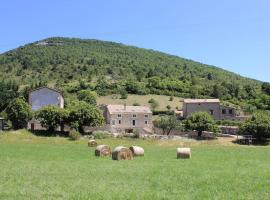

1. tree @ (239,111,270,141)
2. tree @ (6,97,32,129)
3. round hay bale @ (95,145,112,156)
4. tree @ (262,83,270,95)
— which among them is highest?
tree @ (262,83,270,95)

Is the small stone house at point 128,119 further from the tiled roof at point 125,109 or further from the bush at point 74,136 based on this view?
the bush at point 74,136

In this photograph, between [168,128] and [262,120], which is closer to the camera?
[262,120]

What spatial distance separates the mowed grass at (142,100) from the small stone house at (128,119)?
117 feet

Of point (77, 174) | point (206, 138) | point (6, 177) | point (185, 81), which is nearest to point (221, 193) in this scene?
point (77, 174)

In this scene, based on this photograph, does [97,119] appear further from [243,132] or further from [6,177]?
[6,177]

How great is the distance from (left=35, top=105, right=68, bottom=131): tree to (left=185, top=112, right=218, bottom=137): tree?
81.8 ft

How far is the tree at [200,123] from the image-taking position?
85.4 metres

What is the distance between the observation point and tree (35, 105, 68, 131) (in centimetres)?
7975

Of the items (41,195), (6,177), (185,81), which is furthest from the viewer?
(185,81)

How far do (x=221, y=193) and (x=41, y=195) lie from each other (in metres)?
6.36

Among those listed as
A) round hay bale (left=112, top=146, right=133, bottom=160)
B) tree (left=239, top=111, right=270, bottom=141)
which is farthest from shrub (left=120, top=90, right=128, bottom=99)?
round hay bale (left=112, top=146, right=133, bottom=160)

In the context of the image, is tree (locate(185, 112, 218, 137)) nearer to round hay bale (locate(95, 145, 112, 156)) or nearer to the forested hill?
round hay bale (locate(95, 145, 112, 156))

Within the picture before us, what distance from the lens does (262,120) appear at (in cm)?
7962

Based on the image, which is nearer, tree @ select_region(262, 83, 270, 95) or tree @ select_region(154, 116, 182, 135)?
tree @ select_region(154, 116, 182, 135)
